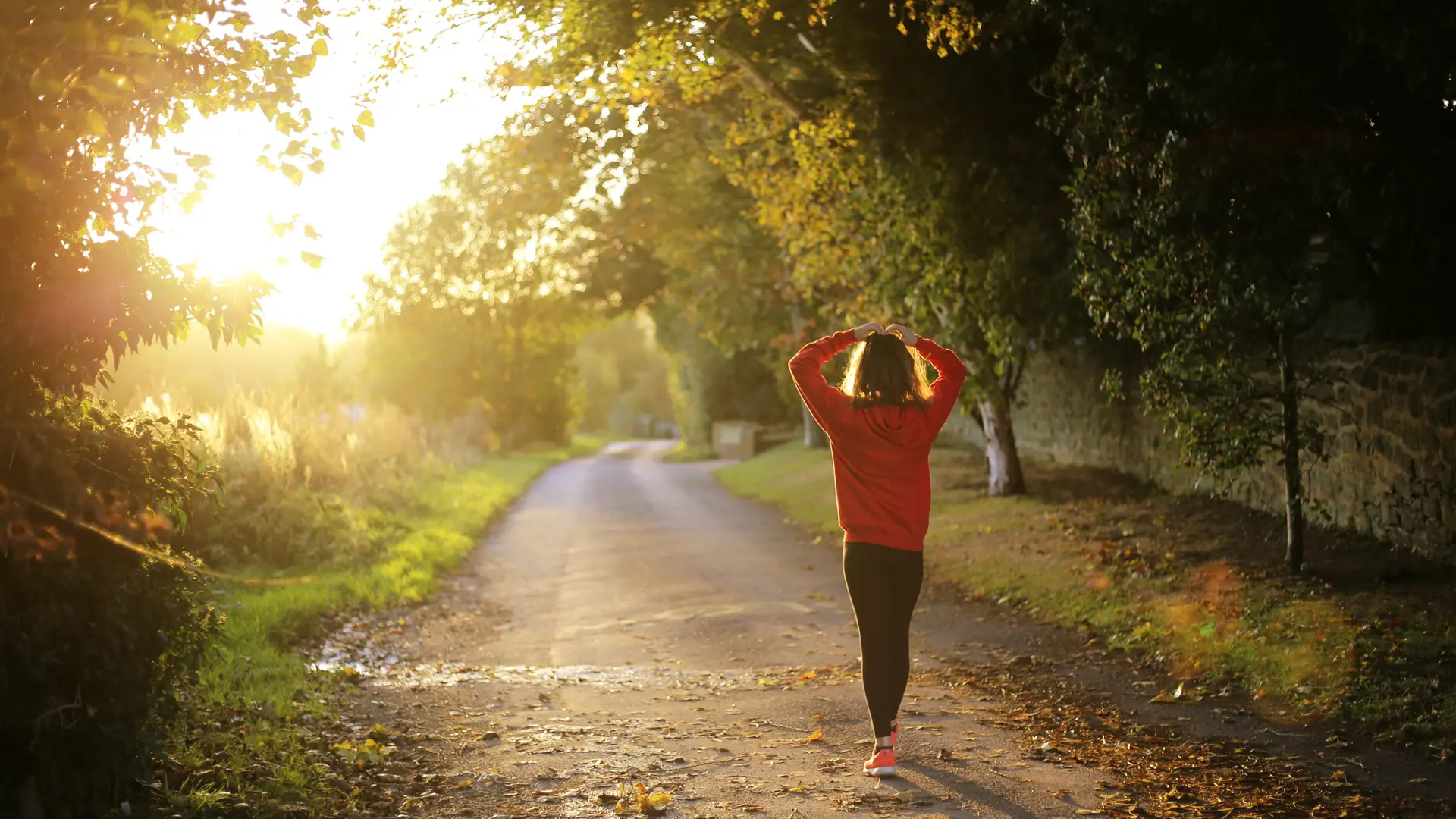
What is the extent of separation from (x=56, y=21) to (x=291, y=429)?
45.9ft

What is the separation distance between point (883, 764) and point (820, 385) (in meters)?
1.87

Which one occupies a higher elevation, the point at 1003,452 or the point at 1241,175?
the point at 1241,175

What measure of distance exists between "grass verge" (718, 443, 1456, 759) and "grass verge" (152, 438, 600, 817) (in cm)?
552

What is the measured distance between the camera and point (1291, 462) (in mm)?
10969

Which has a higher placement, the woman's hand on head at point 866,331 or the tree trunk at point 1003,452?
the woman's hand on head at point 866,331

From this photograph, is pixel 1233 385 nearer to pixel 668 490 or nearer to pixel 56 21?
pixel 56 21

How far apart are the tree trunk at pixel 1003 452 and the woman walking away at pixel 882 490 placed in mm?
13254

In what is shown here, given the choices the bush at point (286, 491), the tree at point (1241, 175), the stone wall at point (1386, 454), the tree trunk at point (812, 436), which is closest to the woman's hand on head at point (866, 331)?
the tree at point (1241, 175)

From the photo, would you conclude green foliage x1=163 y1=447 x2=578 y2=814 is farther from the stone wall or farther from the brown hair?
the stone wall

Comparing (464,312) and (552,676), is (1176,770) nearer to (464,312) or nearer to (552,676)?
(552,676)

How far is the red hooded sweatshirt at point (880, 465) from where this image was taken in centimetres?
630

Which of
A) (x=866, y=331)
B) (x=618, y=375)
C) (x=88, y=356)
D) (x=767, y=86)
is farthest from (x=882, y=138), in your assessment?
(x=618, y=375)

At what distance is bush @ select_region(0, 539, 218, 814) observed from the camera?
15.7 feet

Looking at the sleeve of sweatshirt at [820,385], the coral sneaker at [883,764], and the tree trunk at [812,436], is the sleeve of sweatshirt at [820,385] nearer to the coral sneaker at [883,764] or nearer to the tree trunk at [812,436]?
the coral sneaker at [883,764]
